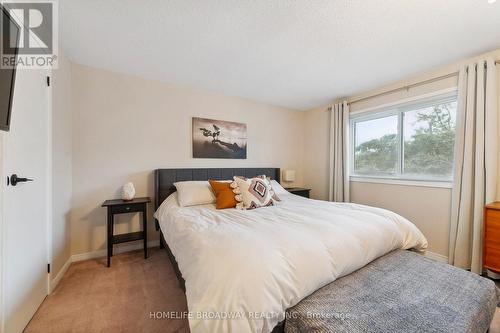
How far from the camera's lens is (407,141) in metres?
2.91

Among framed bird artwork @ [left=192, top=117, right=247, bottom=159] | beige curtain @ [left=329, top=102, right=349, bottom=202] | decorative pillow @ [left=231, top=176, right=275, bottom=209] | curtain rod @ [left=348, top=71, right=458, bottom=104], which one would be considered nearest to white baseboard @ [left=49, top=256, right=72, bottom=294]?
decorative pillow @ [left=231, top=176, right=275, bottom=209]

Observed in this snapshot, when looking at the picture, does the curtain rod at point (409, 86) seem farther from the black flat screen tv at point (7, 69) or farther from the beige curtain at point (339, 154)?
the black flat screen tv at point (7, 69)

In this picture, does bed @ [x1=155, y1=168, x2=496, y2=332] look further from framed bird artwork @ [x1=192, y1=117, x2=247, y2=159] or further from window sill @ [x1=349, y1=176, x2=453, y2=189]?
framed bird artwork @ [x1=192, y1=117, x2=247, y2=159]

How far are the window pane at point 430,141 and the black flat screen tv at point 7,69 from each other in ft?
13.0

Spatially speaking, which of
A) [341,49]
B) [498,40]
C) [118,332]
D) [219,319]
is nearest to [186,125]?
[341,49]

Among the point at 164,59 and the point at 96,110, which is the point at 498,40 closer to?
the point at 164,59

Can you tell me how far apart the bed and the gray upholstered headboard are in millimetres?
914

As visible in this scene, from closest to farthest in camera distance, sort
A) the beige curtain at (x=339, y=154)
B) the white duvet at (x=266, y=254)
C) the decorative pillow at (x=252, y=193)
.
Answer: the white duvet at (x=266, y=254) → the decorative pillow at (x=252, y=193) → the beige curtain at (x=339, y=154)

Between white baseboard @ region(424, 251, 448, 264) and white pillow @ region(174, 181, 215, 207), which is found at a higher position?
white pillow @ region(174, 181, 215, 207)

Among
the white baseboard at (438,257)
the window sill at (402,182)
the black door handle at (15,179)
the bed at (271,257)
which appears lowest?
the white baseboard at (438,257)

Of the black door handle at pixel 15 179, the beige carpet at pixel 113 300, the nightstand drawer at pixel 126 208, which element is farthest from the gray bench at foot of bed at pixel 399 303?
the nightstand drawer at pixel 126 208

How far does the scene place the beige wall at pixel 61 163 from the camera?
1.97 metres

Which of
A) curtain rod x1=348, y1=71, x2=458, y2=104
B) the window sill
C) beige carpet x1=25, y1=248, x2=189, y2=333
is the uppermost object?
curtain rod x1=348, y1=71, x2=458, y2=104

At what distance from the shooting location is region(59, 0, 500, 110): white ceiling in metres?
1.57
